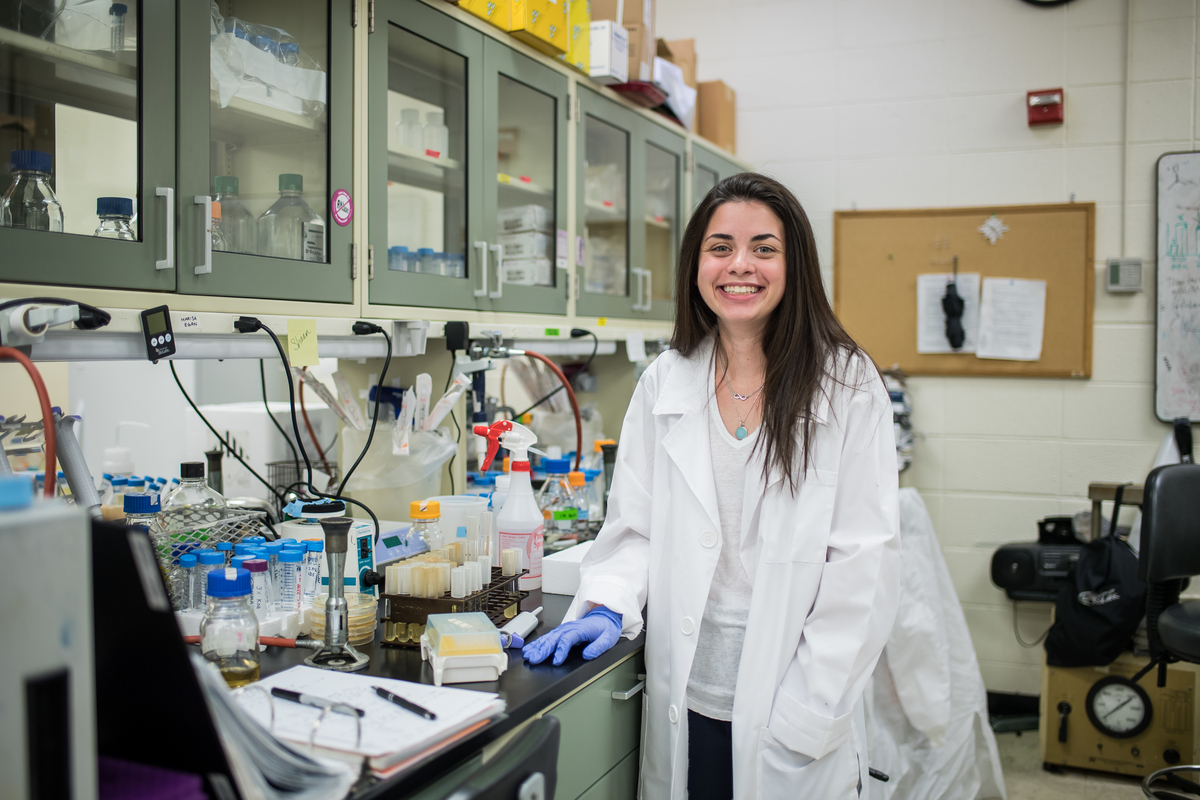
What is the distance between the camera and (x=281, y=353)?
1.47m

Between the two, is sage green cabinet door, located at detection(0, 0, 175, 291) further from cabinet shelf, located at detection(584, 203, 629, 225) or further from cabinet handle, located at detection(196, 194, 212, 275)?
cabinet shelf, located at detection(584, 203, 629, 225)

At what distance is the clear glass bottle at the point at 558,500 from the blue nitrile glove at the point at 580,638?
0.63 m

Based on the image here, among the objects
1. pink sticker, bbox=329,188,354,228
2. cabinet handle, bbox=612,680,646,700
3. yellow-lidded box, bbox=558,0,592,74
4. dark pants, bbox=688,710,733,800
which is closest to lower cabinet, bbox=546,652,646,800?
cabinet handle, bbox=612,680,646,700

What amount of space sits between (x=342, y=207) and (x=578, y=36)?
99 cm

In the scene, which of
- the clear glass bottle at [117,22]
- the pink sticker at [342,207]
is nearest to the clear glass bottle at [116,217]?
the clear glass bottle at [117,22]

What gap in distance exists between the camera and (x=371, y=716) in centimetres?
104

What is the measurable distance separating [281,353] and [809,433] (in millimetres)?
895

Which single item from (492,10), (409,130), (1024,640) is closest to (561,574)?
(409,130)

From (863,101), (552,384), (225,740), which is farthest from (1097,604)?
(225,740)

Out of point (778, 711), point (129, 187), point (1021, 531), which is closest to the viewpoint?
point (129, 187)

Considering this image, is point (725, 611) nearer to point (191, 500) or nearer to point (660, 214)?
point (191, 500)

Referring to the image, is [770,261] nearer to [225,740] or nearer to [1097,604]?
[225,740]

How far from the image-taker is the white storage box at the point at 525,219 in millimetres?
2123

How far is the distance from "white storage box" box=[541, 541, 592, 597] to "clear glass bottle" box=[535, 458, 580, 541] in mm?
342
